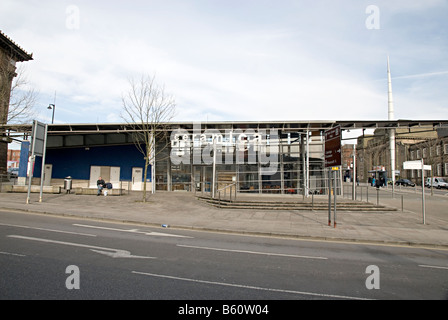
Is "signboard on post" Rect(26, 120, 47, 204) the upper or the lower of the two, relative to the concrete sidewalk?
upper

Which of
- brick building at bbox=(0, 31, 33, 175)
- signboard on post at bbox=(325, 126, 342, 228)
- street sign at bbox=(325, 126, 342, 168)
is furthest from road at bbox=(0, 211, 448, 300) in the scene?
brick building at bbox=(0, 31, 33, 175)

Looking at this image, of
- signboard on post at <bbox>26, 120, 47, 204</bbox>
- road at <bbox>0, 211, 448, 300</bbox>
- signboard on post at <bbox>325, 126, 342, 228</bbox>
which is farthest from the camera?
signboard on post at <bbox>26, 120, 47, 204</bbox>

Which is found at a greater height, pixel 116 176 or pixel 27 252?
pixel 116 176

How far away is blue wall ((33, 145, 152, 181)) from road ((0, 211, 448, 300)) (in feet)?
62.0

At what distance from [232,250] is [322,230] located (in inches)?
196

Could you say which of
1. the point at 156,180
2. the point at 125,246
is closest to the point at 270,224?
the point at 125,246

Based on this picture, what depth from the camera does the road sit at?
4418 millimetres

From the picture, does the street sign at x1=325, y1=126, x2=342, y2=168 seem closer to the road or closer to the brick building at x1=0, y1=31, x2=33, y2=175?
the road

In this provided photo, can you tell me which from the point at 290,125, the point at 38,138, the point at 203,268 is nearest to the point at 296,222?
the point at 203,268

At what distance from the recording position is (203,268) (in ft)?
18.7

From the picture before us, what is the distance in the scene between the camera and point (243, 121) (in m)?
22.0

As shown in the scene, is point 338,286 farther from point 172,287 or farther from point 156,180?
point 156,180

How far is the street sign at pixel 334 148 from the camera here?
36.4 feet
